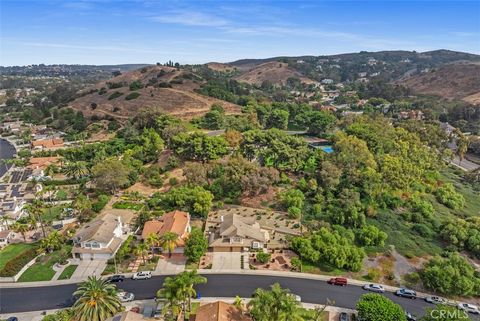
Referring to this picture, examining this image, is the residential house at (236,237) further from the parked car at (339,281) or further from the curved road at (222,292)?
the parked car at (339,281)

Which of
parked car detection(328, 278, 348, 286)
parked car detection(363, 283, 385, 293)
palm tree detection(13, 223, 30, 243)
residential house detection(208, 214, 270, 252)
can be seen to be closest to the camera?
parked car detection(363, 283, 385, 293)

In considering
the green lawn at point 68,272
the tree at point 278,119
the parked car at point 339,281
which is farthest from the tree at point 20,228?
the tree at point 278,119

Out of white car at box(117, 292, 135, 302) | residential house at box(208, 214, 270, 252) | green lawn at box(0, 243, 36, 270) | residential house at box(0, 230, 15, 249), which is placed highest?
Answer: residential house at box(208, 214, 270, 252)

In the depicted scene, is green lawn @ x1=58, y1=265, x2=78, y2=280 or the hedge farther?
green lawn @ x1=58, y1=265, x2=78, y2=280

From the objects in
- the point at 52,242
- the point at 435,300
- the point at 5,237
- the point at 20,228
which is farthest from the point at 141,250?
the point at 435,300

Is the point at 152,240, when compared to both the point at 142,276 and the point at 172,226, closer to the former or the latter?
the point at 142,276

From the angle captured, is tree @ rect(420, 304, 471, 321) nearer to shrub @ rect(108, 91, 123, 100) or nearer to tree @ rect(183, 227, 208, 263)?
tree @ rect(183, 227, 208, 263)

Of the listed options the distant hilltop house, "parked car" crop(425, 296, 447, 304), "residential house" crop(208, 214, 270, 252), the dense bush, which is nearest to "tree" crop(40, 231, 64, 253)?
"residential house" crop(208, 214, 270, 252)
